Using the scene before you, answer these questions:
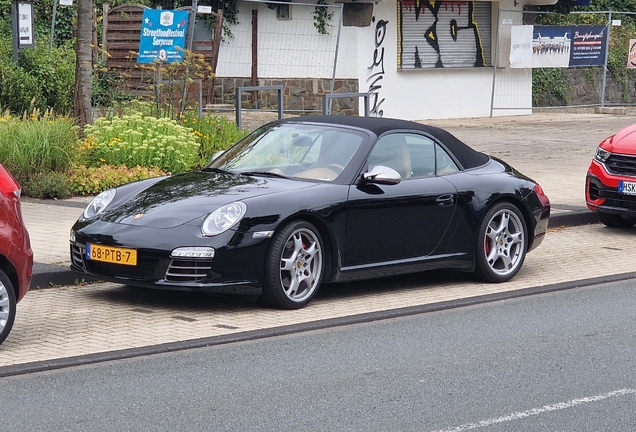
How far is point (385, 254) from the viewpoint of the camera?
8.61 meters

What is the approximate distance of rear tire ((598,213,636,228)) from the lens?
12.6 metres

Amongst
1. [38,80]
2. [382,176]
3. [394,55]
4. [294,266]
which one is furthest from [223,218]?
[394,55]

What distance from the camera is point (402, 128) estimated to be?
9094mm

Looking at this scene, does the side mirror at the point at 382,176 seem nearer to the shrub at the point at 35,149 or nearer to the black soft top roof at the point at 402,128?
the black soft top roof at the point at 402,128

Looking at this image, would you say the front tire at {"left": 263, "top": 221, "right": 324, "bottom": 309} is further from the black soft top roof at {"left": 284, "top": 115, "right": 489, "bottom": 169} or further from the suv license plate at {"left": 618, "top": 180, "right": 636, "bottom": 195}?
the suv license plate at {"left": 618, "top": 180, "right": 636, "bottom": 195}

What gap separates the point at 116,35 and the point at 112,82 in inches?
42.3

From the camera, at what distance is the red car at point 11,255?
6.60 meters

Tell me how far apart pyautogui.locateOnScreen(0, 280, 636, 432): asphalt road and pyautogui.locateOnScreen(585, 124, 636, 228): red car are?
4.09 m

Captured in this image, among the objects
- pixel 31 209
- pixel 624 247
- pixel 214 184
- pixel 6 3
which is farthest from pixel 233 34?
pixel 214 184

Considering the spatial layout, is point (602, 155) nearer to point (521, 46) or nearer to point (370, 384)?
point (370, 384)

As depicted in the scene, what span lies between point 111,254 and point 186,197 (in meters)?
0.71

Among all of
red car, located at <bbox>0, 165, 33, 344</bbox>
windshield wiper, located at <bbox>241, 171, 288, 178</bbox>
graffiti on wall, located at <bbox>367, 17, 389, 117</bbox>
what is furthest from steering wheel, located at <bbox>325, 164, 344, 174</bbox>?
graffiti on wall, located at <bbox>367, 17, 389, 117</bbox>

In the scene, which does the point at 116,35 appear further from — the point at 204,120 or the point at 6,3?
the point at 204,120

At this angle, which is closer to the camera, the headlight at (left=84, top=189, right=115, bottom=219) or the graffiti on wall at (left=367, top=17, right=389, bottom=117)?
the headlight at (left=84, top=189, right=115, bottom=219)
